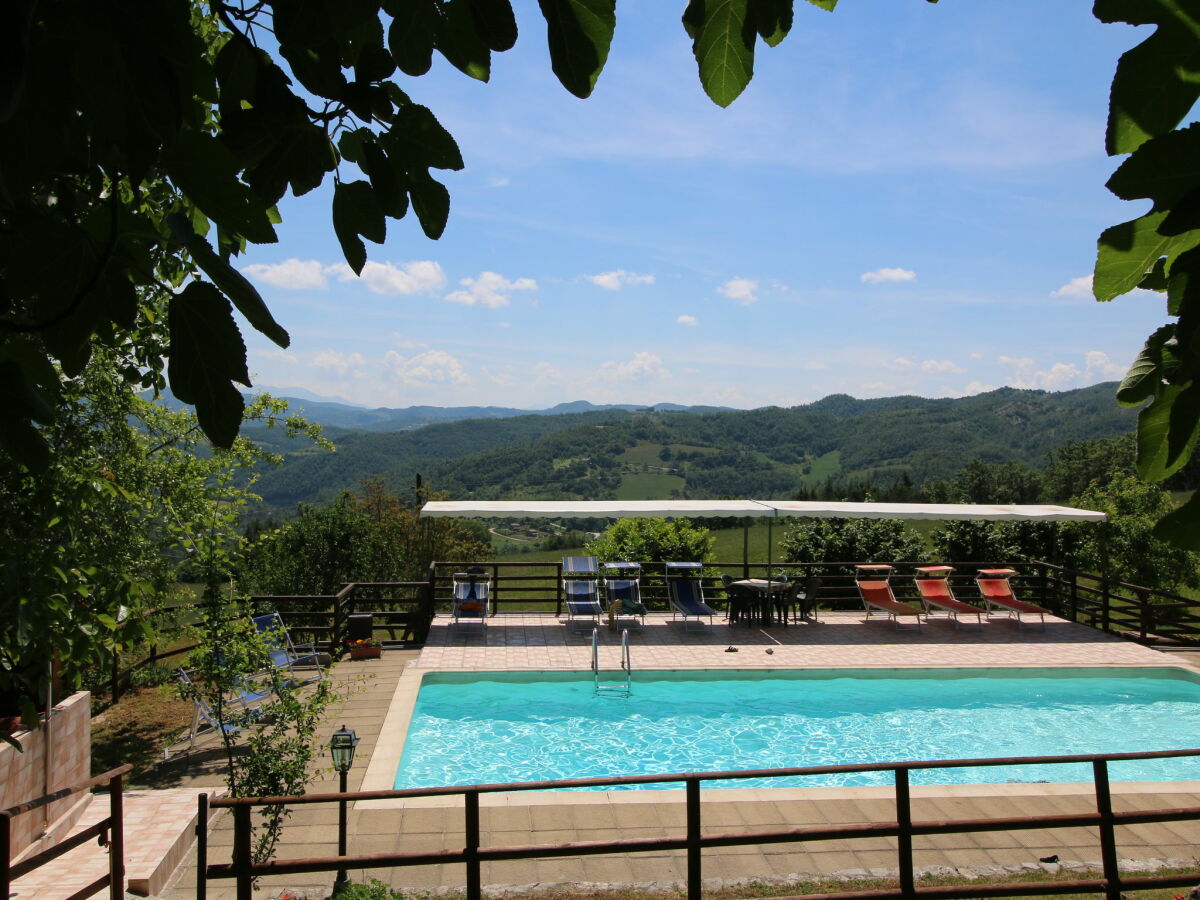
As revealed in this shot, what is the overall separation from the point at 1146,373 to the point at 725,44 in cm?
64

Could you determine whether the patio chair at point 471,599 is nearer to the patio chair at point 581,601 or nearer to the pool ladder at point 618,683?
the patio chair at point 581,601

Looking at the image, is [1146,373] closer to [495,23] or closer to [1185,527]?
[1185,527]

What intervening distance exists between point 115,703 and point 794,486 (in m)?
86.2

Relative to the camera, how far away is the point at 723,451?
103 m

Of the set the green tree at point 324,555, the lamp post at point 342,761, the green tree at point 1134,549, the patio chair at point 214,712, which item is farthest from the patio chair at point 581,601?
the green tree at point 1134,549

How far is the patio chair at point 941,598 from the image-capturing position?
38.3 feet

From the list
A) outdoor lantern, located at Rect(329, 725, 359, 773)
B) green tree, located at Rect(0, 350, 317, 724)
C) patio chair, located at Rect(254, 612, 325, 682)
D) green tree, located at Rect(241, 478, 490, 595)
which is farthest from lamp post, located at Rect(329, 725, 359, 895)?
green tree, located at Rect(241, 478, 490, 595)

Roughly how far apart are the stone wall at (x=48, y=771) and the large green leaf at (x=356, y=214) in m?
4.59

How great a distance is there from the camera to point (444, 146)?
2.94 feet

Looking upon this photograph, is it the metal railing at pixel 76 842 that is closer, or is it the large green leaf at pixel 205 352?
the large green leaf at pixel 205 352

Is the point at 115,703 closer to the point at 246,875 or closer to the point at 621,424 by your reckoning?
the point at 246,875

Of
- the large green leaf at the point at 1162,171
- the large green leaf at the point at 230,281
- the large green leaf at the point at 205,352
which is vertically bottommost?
the large green leaf at the point at 205,352

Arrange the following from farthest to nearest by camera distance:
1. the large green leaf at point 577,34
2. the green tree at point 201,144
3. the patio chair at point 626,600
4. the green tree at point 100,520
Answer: the patio chair at point 626,600
the green tree at point 100,520
the large green leaf at point 577,34
the green tree at point 201,144

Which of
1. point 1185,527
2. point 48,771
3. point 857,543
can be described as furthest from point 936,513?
point 1185,527
